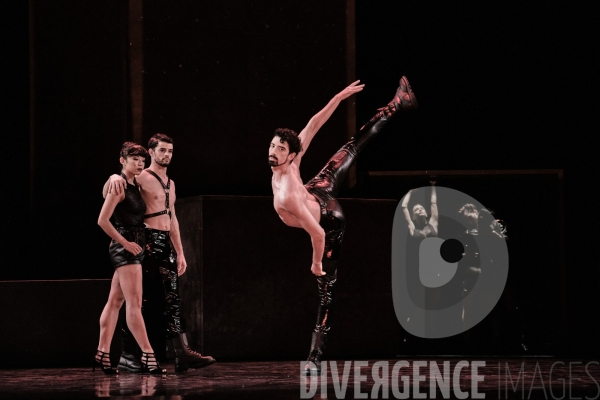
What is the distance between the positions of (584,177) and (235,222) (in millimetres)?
3871

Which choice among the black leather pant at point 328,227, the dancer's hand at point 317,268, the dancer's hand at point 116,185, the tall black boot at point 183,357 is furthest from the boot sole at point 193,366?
the dancer's hand at point 116,185

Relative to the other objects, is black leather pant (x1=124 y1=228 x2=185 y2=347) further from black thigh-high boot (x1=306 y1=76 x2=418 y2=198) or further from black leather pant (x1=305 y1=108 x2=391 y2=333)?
black thigh-high boot (x1=306 y1=76 x2=418 y2=198)

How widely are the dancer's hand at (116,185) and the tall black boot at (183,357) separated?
3.85ft

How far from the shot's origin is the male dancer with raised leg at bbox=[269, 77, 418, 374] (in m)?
6.13

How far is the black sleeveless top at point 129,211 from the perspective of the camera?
637 centimetres

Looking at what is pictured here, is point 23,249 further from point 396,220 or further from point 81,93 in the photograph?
point 396,220

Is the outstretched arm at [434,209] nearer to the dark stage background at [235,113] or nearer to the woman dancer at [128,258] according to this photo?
the dark stage background at [235,113]

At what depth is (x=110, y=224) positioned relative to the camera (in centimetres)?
621

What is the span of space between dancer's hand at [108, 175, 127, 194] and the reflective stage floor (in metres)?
1.33

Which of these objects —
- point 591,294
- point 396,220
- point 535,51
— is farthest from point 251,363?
point 535,51

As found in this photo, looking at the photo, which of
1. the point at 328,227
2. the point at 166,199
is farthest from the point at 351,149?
the point at 166,199

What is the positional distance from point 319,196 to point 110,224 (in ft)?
5.04

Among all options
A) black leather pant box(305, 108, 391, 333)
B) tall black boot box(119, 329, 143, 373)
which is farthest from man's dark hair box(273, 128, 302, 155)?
tall black boot box(119, 329, 143, 373)

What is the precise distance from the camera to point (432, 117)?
9391 mm
